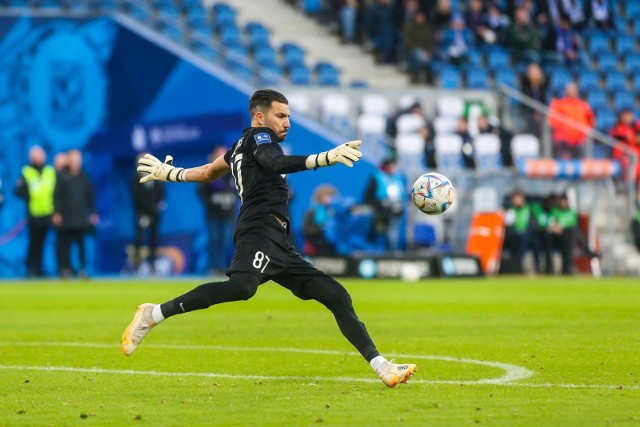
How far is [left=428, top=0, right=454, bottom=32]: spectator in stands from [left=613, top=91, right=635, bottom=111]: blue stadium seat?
4291 millimetres

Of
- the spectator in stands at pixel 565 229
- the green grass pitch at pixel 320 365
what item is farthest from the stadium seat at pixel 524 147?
the green grass pitch at pixel 320 365

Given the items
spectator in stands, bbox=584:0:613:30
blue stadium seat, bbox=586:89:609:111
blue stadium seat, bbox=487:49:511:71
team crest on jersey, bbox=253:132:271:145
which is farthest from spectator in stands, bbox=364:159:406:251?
team crest on jersey, bbox=253:132:271:145

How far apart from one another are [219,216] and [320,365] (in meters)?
17.0

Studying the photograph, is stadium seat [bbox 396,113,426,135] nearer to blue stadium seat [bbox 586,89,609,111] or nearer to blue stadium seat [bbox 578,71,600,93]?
blue stadium seat [bbox 586,89,609,111]

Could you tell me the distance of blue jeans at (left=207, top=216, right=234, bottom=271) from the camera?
26562 mm

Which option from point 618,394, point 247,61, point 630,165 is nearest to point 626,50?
point 630,165

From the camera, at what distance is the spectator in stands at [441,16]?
31.6 metres

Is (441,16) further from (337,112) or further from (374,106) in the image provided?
(337,112)

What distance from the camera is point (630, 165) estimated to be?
2717 centimetres

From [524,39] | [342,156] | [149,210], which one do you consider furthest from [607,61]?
[342,156]

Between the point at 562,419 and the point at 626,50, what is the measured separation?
28.1 metres

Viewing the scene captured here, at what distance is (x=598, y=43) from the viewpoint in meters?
33.5

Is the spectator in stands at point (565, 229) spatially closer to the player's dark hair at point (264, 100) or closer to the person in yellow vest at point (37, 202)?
the person in yellow vest at point (37, 202)

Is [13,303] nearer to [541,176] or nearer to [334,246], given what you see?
[334,246]
